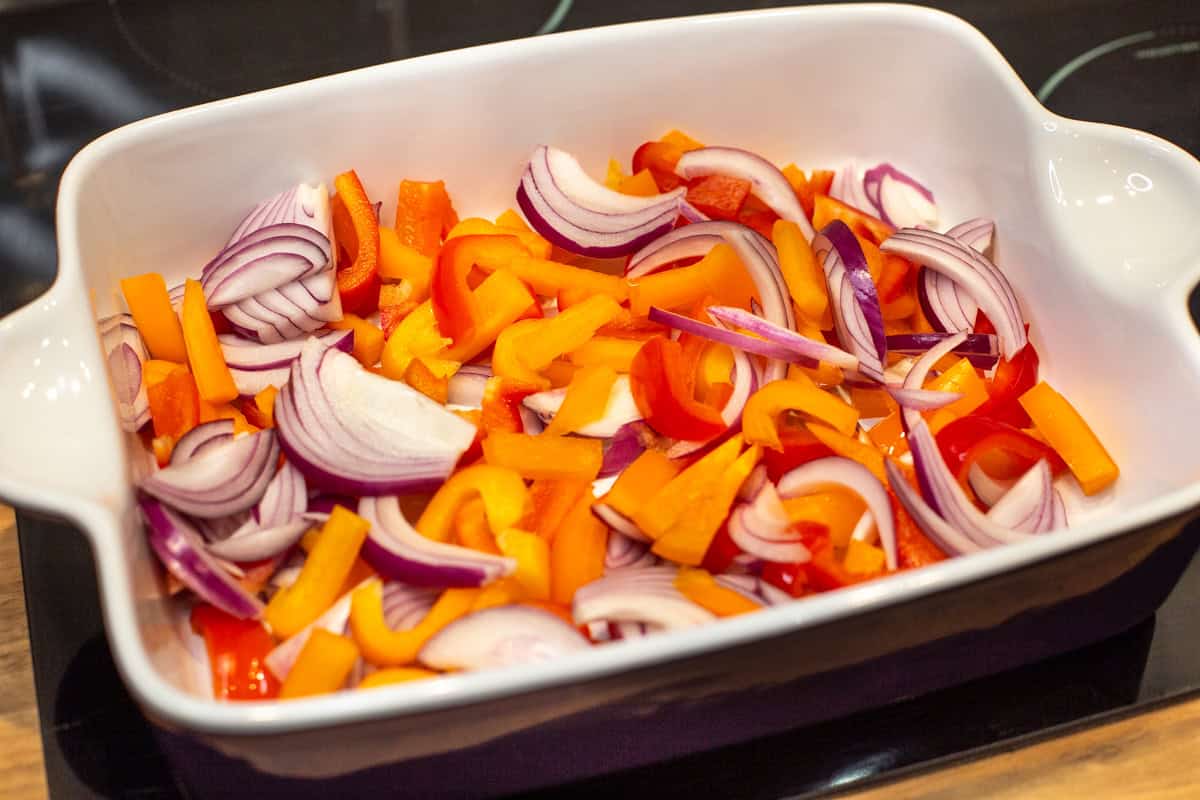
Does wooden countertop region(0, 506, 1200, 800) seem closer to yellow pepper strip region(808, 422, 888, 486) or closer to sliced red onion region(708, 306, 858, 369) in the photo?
yellow pepper strip region(808, 422, 888, 486)

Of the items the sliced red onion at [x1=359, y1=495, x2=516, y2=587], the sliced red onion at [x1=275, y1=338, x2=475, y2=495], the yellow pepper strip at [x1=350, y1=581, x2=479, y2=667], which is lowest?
the yellow pepper strip at [x1=350, y1=581, x2=479, y2=667]

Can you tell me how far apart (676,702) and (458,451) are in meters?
0.33

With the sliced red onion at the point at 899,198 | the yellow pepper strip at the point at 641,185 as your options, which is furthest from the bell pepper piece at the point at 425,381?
the sliced red onion at the point at 899,198

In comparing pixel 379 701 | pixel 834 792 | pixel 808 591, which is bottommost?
pixel 834 792

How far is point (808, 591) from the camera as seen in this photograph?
1034 mm

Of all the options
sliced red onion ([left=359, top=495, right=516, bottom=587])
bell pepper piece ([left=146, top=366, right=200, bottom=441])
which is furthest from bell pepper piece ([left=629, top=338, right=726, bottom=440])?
bell pepper piece ([left=146, top=366, right=200, bottom=441])

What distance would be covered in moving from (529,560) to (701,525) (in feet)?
0.50

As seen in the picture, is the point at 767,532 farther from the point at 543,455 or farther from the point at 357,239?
the point at 357,239

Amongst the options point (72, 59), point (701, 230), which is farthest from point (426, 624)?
point (72, 59)

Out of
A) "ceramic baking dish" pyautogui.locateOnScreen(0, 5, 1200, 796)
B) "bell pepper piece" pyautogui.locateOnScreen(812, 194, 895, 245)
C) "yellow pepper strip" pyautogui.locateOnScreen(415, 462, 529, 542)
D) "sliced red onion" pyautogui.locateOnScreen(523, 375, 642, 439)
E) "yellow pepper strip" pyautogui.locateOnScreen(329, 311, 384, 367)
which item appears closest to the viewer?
"ceramic baking dish" pyautogui.locateOnScreen(0, 5, 1200, 796)

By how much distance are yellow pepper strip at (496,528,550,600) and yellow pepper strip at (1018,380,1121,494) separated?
0.52m

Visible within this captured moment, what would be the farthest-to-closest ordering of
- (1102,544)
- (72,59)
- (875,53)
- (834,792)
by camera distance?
(72,59) < (875,53) < (834,792) < (1102,544)

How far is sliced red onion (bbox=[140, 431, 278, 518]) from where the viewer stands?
3.30 ft

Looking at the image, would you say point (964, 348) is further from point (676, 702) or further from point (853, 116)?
point (676, 702)
